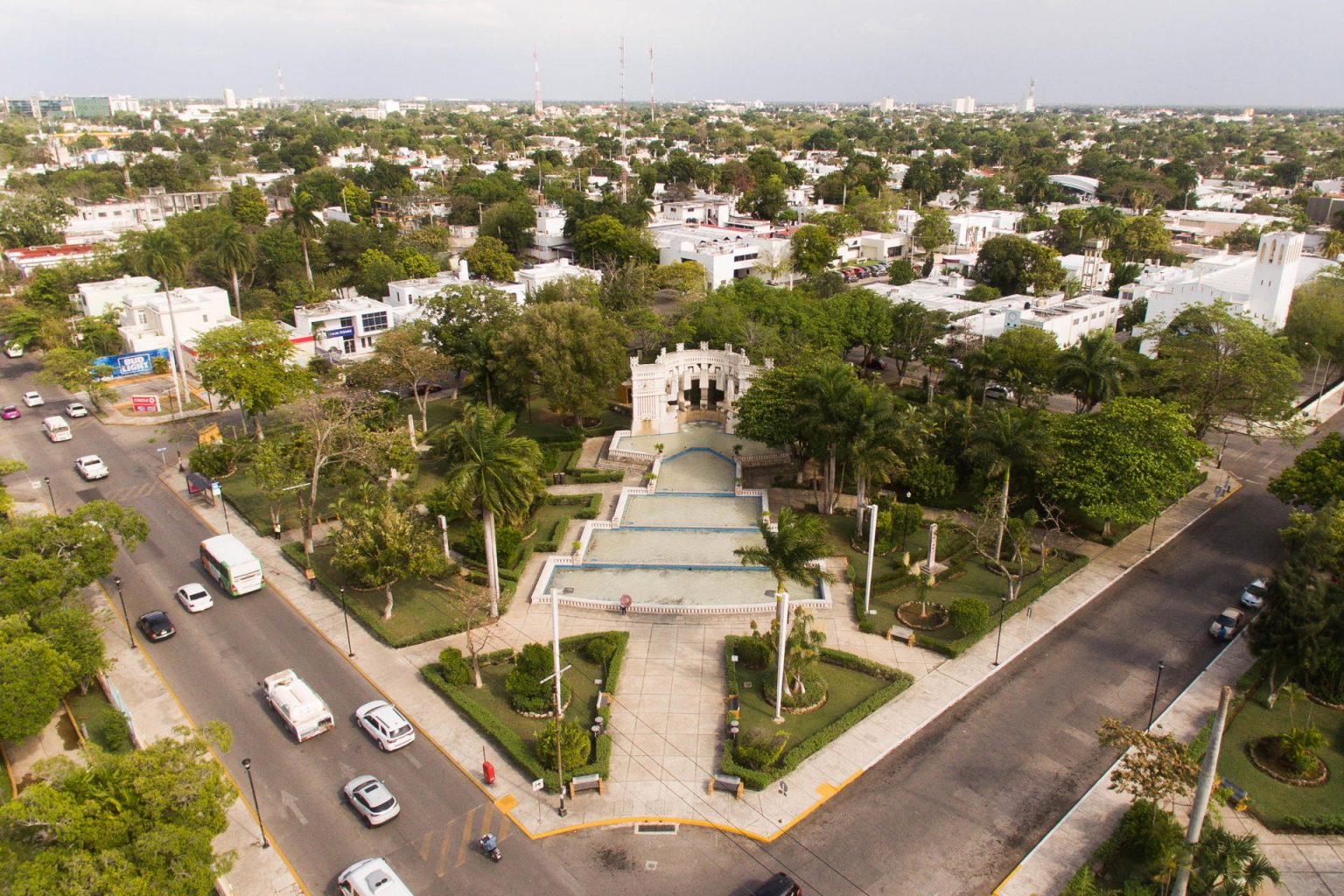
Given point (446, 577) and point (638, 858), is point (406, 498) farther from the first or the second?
point (638, 858)

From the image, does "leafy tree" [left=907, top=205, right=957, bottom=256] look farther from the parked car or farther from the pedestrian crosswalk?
the pedestrian crosswalk

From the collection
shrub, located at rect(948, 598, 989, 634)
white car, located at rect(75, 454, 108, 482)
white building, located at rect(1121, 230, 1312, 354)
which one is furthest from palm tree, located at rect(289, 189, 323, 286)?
white building, located at rect(1121, 230, 1312, 354)

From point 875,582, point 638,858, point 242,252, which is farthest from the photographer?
point 242,252

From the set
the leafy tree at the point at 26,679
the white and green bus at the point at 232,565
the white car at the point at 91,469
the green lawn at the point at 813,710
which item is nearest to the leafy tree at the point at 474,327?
the white and green bus at the point at 232,565

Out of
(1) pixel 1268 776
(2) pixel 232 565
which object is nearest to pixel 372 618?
(2) pixel 232 565

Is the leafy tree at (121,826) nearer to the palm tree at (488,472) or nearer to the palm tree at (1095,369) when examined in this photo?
the palm tree at (488,472)

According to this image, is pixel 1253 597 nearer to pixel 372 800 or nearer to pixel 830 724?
pixel 830 724

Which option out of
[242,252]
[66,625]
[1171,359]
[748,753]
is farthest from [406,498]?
[242,252]
